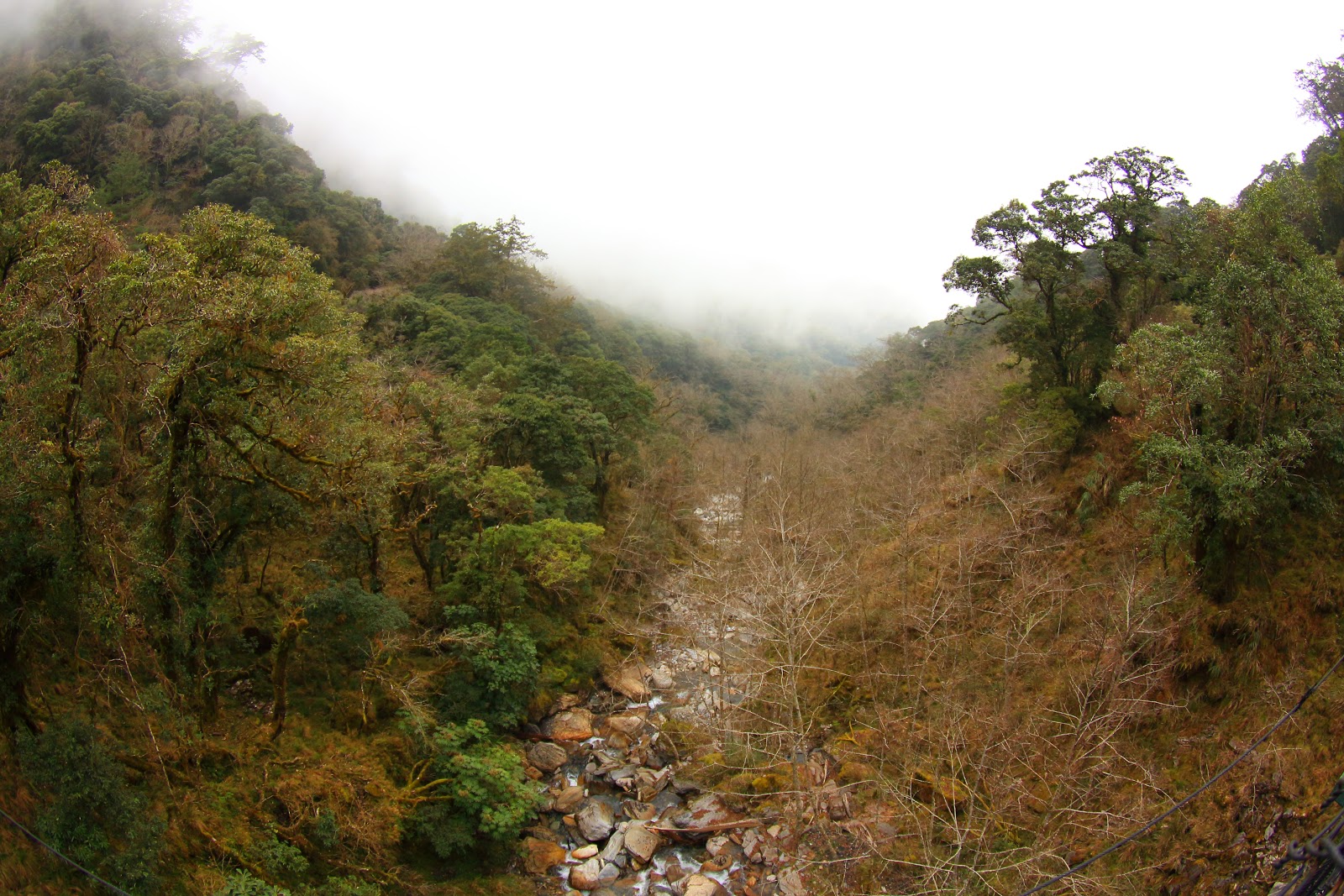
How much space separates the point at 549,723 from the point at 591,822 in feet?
Answer: 11.6

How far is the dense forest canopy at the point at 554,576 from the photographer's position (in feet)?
30.2

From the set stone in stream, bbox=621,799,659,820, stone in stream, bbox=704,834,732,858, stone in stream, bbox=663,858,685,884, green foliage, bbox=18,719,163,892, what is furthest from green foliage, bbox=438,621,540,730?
green foliage, bbox=18,719,163,892

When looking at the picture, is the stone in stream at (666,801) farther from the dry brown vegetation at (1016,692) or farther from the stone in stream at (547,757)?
the stone in stream at (547,757)

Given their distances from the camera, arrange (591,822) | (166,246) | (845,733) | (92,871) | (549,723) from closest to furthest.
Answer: (92,871) < (166,246) < (591,822) < (845,733) < (549,723)

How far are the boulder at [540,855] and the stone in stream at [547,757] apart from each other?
2132 mm

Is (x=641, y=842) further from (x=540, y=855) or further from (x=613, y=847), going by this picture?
(x=540, y=855)

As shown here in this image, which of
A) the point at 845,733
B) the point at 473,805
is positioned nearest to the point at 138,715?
the point at 473,805

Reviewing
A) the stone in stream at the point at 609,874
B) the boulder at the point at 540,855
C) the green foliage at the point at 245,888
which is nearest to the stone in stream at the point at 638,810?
the stone in stream at the point at 609,874

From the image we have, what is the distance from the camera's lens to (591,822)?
14.2 meters

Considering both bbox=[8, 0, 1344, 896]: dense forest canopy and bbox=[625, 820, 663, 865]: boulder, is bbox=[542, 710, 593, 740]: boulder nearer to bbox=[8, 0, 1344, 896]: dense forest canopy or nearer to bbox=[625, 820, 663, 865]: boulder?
bbox=[8, 0, 1344, 896]: dense forest canopy

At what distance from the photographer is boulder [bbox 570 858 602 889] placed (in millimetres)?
12898

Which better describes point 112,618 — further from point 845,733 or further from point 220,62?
point 220,62

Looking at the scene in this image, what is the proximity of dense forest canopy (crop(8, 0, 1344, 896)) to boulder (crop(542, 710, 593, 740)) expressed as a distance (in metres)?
0.62

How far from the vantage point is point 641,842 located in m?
13.7
